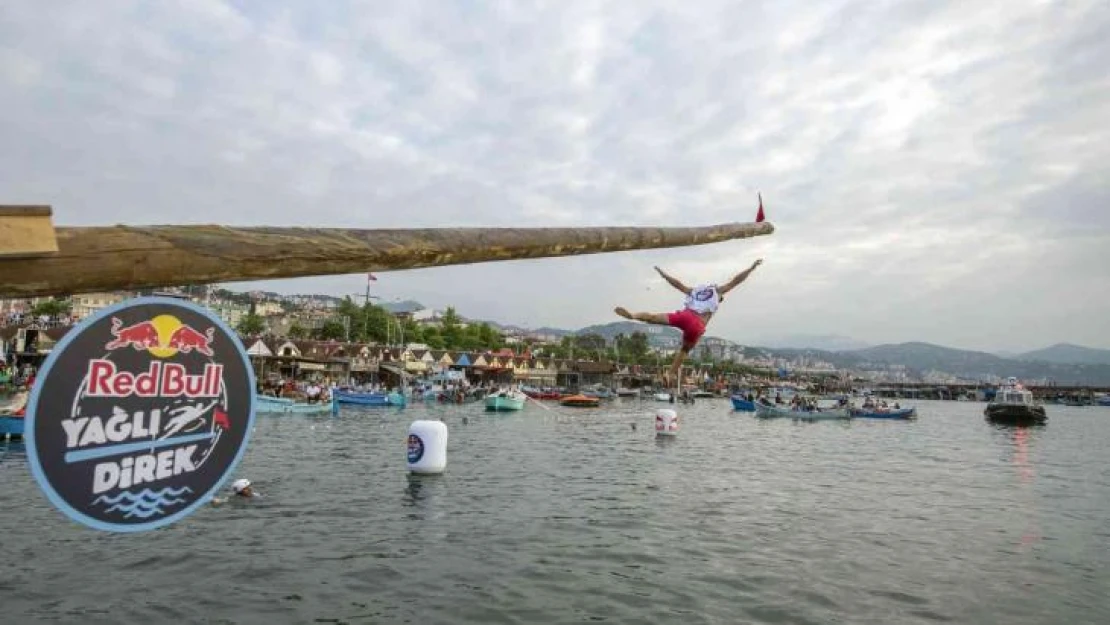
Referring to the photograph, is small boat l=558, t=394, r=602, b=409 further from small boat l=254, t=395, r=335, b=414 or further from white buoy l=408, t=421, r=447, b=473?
white buoy l=408, t=421, r=447, b=473

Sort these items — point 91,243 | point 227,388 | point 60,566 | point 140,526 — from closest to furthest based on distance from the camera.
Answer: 1. point 91,243
2. point 140,526
3. point 227,388
4. point 60,566

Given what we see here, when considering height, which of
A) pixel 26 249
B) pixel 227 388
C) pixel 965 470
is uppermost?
pixel 26 249

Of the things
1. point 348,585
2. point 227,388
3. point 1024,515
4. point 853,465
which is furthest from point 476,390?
point 227,388

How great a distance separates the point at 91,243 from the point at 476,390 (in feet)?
284

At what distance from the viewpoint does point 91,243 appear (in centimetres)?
252

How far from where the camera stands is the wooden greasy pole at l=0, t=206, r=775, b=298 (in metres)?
2.38

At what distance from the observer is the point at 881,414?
243 feet

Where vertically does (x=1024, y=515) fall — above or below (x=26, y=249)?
below

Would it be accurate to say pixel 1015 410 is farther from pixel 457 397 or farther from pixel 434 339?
pixel 434 339

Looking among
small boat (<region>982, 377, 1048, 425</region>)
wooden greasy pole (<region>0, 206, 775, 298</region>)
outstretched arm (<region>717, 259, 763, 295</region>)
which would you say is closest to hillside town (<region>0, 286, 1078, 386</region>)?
small boat (<region>982, 377, 1048, 425</region>)

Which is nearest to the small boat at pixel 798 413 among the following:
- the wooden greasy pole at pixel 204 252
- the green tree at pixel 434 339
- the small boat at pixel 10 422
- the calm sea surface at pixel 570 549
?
the calm sea surface at pixel 570 549

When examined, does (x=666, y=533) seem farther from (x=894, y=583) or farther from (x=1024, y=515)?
(x=1024, y=515)

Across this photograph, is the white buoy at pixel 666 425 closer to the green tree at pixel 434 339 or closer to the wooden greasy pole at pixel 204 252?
the wooden greasy pole at pixel 204 252

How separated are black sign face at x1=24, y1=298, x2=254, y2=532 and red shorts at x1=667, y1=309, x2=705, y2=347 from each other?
15.8 ft
